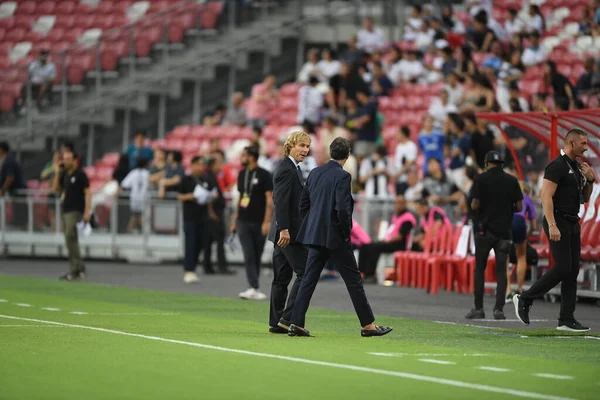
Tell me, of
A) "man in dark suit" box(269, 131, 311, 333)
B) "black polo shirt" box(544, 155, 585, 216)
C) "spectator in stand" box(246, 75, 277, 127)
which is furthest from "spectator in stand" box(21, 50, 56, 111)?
"black polo shirt" box(544, 155, 585, 216)

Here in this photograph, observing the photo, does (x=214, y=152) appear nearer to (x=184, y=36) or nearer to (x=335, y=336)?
(x=184, y=36)

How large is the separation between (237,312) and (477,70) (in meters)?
13.0

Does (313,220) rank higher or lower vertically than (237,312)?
higher

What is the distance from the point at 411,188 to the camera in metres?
25.9

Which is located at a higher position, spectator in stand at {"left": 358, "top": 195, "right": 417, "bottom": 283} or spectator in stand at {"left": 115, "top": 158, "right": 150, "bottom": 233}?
spectator in stand at {"left": 115, "top": 158, "right": 150, "bottom": 233}

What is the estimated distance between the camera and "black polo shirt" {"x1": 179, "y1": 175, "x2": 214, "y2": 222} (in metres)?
23.9

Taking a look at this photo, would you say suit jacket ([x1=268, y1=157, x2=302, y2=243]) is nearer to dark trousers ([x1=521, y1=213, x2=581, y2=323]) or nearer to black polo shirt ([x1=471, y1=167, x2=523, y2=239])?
dark trousers ([x1=521, y1=213, x2=581, y2=323])

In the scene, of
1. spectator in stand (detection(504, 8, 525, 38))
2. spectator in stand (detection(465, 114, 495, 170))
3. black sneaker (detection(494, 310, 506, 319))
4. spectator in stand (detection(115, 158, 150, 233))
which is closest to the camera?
black sneaker (detection(494, 310, 506, 319))

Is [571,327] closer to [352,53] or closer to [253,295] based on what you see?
[253,295]

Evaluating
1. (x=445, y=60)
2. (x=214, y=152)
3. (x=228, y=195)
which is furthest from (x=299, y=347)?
(x=445, y=60)

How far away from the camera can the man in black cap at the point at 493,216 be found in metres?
16.7

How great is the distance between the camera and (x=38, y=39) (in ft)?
123

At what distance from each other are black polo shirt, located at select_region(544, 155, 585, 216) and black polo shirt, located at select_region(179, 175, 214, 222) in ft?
33.5

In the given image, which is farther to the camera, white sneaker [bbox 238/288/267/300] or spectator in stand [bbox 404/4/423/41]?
spectator in stand [bbox 404/4/423/41]
